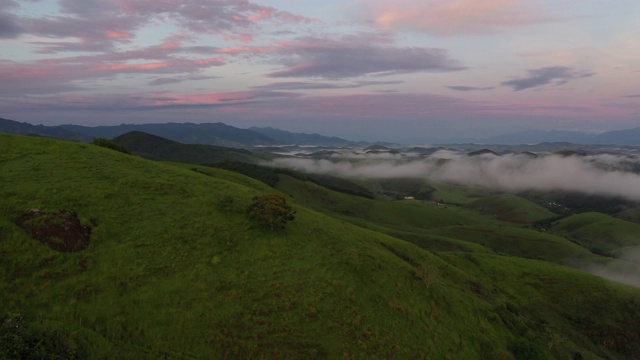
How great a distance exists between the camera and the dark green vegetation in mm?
26297

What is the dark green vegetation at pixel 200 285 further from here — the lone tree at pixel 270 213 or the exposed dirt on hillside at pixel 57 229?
the lone tree at pixel 270 213

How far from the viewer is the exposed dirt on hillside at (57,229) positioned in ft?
103

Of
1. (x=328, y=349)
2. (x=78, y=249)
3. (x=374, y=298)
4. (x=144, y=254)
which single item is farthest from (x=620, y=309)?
(x=78, y=249)

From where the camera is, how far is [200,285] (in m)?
32.0

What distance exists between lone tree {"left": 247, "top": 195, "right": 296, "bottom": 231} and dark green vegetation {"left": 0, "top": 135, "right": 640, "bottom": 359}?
1.21m

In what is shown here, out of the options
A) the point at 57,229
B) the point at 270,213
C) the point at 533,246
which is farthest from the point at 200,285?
the point at 533,246

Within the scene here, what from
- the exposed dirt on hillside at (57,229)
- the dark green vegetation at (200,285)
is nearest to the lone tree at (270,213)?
the dark green vegetation at (200,285)

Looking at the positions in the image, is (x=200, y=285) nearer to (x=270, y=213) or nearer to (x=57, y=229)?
(x=270, y=213)

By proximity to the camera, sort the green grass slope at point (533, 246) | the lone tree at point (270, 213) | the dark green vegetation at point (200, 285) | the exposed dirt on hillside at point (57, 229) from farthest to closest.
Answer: the green grass slope at point (533, 246) → the lone tree at point (270, 213) → the exposed dirt on hillside at point (57, 229) → the dark green vegetation at point (200, 285)

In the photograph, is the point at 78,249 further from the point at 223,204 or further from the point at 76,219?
the point at 223,204

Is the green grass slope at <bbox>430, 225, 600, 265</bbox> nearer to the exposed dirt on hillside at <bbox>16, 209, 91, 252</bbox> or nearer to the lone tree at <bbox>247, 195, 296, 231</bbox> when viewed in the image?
Answer: the lone tree at <bbox>247, 195, 296, 231</bbox>

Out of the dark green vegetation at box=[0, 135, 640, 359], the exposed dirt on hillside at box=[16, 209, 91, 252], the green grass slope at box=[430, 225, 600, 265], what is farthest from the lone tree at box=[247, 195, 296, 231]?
the green grass slope at box=[430, 225, 600, 265]

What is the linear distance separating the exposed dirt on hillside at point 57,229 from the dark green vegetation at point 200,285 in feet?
2.18

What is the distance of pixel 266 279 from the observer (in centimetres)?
3478
